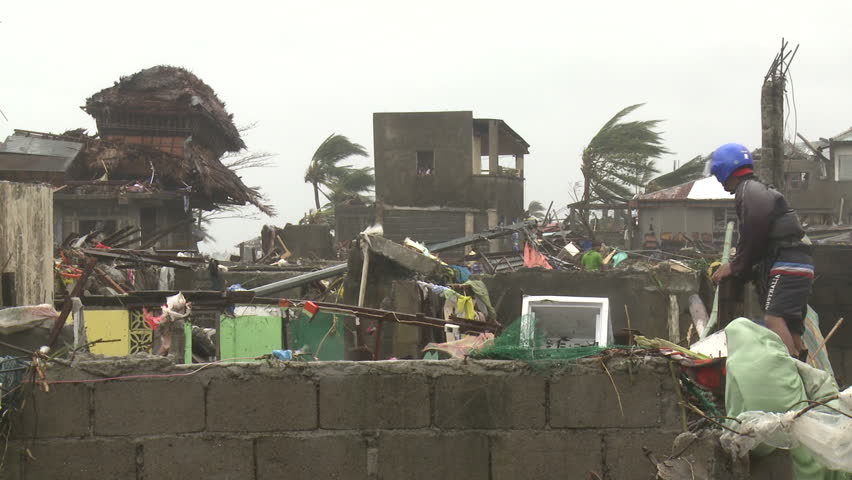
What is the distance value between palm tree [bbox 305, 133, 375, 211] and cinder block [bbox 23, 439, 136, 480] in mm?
34361

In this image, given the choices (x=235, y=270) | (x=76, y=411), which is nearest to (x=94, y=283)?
(x=235, y=270)

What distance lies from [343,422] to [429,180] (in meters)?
25.4

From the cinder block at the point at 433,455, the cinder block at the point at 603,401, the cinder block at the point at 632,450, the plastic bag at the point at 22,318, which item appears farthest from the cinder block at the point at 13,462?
the cinder block at the point at 632,450

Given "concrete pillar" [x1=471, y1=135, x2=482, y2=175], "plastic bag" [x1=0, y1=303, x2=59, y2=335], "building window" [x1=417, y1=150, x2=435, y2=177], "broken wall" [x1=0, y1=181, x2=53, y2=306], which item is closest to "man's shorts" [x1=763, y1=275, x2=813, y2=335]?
"plastic bag" [x1=0, y1=303, x2=59, y2=335]

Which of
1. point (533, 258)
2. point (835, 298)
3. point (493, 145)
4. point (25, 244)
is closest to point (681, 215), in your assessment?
point (493, 145)

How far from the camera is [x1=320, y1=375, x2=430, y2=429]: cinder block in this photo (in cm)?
420

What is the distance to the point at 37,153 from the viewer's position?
22.5 m

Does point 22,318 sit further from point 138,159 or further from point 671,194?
point 671,194

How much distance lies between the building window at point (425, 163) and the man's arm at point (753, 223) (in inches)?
956

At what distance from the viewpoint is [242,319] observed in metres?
11.4

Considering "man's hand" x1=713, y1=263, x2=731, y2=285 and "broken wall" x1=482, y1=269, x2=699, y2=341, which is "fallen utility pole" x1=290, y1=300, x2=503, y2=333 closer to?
"man's hand" x1=713, y1=263, x2=731, y2=285

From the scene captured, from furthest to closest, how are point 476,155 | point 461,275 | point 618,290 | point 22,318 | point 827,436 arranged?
1. point 476,155
2. point 461,275
3. point 618,290
4. point 22,318
5. point 827,436

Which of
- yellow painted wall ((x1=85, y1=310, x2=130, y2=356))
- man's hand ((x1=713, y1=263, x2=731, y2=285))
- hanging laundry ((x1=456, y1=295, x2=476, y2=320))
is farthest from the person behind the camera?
hanging laundry ((x1=456, y1=295, x2=476, y2=320))

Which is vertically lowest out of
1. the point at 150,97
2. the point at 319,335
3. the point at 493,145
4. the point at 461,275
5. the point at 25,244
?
the point at 319,335
